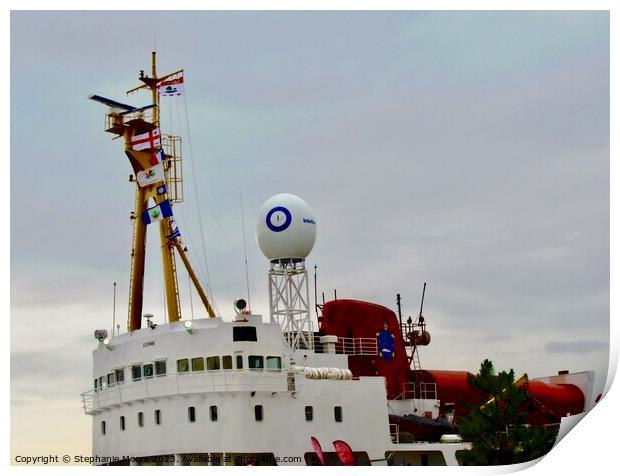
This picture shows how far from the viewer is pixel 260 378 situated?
44781 mm

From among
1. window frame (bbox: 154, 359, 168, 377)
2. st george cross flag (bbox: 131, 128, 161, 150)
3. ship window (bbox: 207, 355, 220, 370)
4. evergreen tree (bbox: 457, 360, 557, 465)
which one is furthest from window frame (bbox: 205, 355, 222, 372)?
st george cross flag (bbox: 131, 128, 161, 150)

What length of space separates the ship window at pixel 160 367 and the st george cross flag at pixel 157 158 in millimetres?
9168

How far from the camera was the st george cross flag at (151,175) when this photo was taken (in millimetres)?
49562

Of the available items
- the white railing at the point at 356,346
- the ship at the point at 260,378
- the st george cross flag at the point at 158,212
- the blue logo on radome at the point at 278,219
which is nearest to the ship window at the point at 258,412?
the ship at the point at 260,378

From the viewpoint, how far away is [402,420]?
166ft

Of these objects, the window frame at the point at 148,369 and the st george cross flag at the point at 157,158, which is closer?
the window frame at the point at 148,369

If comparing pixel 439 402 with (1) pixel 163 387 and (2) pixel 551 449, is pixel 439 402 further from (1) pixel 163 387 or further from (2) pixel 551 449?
(1) pixel 163 387

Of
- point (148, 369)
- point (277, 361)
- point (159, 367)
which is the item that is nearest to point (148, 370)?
point (148, 369)

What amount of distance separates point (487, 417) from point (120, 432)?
614 inches

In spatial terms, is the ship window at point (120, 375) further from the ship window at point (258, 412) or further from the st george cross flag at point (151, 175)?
the st george cross flag at point (151, 175)

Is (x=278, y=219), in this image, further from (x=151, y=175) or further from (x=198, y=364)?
(x=198, y=364)

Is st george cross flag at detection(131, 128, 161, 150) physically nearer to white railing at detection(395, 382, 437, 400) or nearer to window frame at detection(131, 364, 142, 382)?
window frame at detection(131, 364, 142, 382)

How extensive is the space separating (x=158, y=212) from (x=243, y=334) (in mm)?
7665

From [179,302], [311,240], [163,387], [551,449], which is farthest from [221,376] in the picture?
[551,449]
